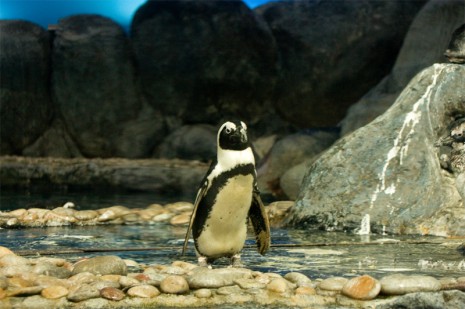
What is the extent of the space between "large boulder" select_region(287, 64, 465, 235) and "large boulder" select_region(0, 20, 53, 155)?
30.5 ft

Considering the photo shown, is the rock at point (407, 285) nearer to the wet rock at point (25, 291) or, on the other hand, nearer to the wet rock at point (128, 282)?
the wet rock at point (128, 282)

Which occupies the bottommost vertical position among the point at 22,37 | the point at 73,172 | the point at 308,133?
the point at 73,172

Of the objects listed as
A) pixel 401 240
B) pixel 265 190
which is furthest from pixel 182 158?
pixel 401 240

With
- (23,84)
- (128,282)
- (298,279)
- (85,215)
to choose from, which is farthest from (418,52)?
(128,282)

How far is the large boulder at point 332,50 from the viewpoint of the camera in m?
14.0

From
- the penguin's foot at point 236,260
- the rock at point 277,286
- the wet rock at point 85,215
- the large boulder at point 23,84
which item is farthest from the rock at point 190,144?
the rock at point 277,286

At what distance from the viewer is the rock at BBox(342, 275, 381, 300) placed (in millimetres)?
3426

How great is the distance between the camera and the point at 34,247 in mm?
5094

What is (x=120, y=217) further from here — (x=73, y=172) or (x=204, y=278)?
(x=73, y=172)

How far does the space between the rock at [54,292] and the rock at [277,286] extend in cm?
93

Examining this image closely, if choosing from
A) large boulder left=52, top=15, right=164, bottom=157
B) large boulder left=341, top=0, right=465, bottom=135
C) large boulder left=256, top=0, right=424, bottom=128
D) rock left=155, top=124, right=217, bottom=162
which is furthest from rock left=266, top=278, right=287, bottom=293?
large boulder left=52, top=15, right=164, bottom=157

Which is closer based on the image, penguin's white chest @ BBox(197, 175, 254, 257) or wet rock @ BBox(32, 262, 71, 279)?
wet rock @ BBox(32, 262, 71, 279)

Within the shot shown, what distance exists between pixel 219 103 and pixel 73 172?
381cm

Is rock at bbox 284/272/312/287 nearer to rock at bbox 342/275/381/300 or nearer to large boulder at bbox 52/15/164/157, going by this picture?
rock at bbox 342/275/381/300
